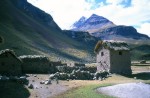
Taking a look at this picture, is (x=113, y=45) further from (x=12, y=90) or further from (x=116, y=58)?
(x=12, y=90)

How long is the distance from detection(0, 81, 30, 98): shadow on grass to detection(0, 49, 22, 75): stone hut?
640cm

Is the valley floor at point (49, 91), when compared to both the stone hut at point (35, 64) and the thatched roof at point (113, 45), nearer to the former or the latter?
the stone hut at point (35, 64)

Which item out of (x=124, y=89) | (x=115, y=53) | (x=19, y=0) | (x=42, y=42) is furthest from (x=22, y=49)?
(x=19, y=0)

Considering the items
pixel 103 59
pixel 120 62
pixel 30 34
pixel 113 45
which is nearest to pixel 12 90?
pixel 103 59

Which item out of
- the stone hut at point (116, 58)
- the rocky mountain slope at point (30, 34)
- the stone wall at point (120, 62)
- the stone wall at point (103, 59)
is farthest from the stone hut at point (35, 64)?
the rocky mountain slope at point (30, 34)

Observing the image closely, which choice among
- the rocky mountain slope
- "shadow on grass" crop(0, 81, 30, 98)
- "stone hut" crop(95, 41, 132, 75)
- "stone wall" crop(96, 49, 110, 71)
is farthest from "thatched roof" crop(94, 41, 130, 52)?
the rocky mountain slope

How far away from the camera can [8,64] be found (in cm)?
4509

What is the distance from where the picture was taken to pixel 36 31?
15338 centimetres

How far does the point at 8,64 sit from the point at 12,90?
10691 millimetres

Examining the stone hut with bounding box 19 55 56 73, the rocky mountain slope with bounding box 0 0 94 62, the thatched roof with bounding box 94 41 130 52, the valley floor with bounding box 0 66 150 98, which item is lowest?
the valley floor with bounding box 0 66 150 98

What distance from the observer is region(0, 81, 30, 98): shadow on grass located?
3272 centimetres

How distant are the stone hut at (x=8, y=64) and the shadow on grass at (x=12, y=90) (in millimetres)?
6399

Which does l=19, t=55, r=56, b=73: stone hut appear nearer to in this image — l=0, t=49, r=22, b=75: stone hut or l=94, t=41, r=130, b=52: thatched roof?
l=0, t=49, r=22, b=75: stone hut

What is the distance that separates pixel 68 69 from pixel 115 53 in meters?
8.74
